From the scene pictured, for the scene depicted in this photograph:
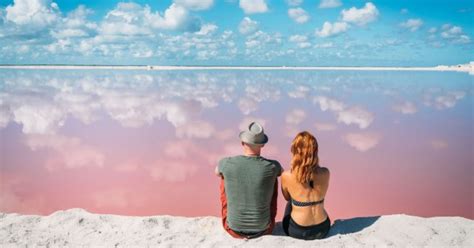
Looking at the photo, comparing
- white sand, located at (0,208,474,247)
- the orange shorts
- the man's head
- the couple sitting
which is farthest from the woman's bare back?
the man's head

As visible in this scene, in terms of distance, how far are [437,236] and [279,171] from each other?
1861mm

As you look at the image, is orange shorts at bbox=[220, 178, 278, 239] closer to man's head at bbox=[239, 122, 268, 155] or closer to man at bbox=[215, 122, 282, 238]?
man at bbox=[215, 122, 282, 238]

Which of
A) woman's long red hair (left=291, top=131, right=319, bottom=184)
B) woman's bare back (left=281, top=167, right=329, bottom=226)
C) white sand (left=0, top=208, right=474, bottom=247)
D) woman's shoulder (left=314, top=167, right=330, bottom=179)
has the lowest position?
white sand (left=0, top=208, right=474, bottom=247)

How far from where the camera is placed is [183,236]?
457 cm

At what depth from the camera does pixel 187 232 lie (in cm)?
468

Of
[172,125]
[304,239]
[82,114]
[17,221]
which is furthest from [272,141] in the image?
[82,114]

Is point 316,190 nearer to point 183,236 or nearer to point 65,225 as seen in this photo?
point 183,236

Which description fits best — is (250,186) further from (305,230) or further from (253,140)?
(305,230)

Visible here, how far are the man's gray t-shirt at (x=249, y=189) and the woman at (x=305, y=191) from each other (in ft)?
0.68

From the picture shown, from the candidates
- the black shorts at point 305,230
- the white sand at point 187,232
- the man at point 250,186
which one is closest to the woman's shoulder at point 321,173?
the man at point 250,186

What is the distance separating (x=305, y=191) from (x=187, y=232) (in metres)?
1.39

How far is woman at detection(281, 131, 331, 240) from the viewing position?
414cm

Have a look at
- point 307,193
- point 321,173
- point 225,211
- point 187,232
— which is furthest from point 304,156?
point 187,232

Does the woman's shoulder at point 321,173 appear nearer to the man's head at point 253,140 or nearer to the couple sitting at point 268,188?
the couple sitting at point 268,188
